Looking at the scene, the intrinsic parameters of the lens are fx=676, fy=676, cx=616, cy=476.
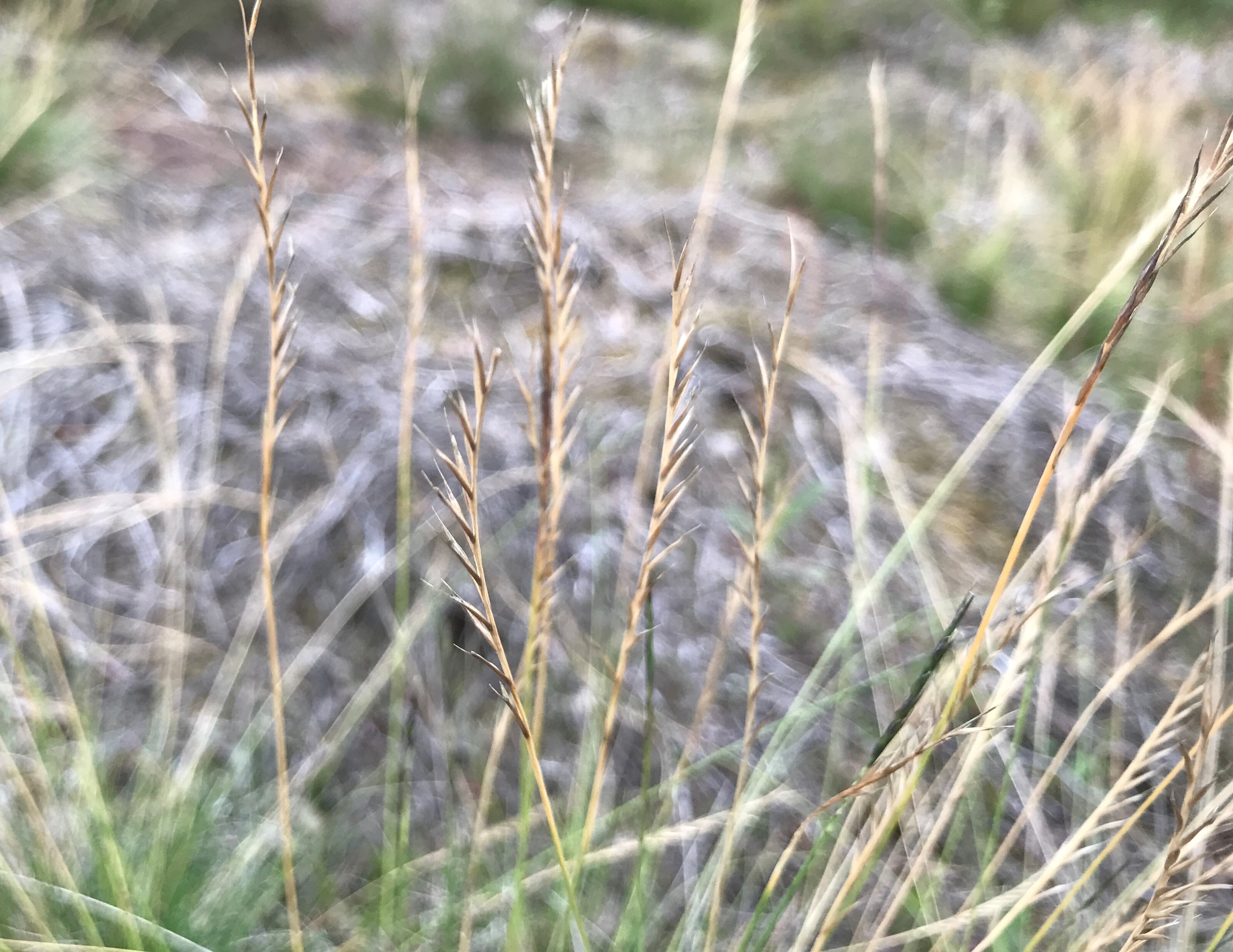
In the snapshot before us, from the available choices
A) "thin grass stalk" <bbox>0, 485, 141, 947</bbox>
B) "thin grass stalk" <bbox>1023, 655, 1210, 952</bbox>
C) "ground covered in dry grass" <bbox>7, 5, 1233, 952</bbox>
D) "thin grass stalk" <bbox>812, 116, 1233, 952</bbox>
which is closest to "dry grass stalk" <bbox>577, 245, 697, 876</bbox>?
"ground covered in dry grass" <bbox>7, 5, 1233, 952</bbox>

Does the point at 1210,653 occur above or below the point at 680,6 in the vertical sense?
below

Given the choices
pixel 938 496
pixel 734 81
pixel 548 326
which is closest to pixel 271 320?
pixel 548 326

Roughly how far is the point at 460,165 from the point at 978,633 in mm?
2082

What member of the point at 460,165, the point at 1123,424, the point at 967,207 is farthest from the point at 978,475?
the point at 460,165

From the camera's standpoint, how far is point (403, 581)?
46 cm

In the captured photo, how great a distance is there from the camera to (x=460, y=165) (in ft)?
6.57

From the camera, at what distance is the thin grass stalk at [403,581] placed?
0.40m

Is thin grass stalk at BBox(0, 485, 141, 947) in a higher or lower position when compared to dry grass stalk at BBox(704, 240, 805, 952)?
lower

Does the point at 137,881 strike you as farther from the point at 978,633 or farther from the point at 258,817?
the point at 978,633

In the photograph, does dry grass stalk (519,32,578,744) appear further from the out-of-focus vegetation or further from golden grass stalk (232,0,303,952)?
the out-of-focus vegetation

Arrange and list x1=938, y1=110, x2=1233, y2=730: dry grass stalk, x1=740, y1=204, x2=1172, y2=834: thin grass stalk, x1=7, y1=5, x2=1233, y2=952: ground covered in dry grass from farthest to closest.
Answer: x1=7, y1=5, x2=1233, y2=952: ground covered in dry grass < x1=740, y1=204, x2=1172, y2=834: thin grass stalk < x1=938, y1=110, x2=1233, y2=730: dry grass stalk

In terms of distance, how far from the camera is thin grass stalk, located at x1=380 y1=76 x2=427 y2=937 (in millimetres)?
398

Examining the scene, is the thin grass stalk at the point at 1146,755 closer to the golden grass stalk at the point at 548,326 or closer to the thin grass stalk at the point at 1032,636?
the thin grass stalk at the point at 1032,636

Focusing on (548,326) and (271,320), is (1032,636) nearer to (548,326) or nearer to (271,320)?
(548,326)
